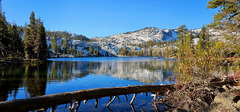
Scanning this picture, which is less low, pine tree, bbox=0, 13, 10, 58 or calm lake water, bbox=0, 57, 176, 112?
pine tree, bbox=0, 13, 10, 58

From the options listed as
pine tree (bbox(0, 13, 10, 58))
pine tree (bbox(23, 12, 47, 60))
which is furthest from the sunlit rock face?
pine tree (bbox(23, 12, 47, 60))

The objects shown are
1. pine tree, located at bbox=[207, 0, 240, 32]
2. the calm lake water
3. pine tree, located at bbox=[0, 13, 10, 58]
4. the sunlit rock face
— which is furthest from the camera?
the sunlit rock face

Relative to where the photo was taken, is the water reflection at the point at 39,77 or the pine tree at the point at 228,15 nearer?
the pine tree at the point at 228,15

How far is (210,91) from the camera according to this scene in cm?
1087

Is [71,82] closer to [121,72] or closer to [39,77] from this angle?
[39,77]

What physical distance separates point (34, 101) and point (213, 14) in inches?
809

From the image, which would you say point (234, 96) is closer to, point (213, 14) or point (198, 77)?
point (198, 77)

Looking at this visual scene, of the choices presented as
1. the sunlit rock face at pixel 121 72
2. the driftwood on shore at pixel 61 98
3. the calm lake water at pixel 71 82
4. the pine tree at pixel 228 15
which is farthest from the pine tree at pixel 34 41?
the pine tree at pixel 228 15

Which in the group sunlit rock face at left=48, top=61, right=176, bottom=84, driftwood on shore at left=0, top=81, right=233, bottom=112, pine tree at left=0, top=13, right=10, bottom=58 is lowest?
sunlit rock face at left=48, top=61, right=176, bottom=84

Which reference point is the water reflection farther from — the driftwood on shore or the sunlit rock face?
the driftwood on shore

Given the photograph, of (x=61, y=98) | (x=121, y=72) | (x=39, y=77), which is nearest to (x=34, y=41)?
(x=39, y=77)

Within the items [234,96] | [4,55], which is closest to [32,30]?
[4,55]

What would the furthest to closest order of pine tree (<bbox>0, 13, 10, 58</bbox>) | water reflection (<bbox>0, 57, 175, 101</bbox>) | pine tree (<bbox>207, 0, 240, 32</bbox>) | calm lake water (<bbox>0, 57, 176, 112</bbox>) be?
1. water reflection (<bbox>0, 57, 175, 101</bbox>)
2. pine tree (<bbox>207, 0, 240, 32</bbox>)
3. calm lake water (<bbox>0, 57, 176, 112</bbox>)
4. pine tree (<bbox>0, 13, 10, 58</bbox>)

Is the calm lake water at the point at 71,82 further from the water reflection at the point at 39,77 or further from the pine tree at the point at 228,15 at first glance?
the pine tree at the point at 228,15
